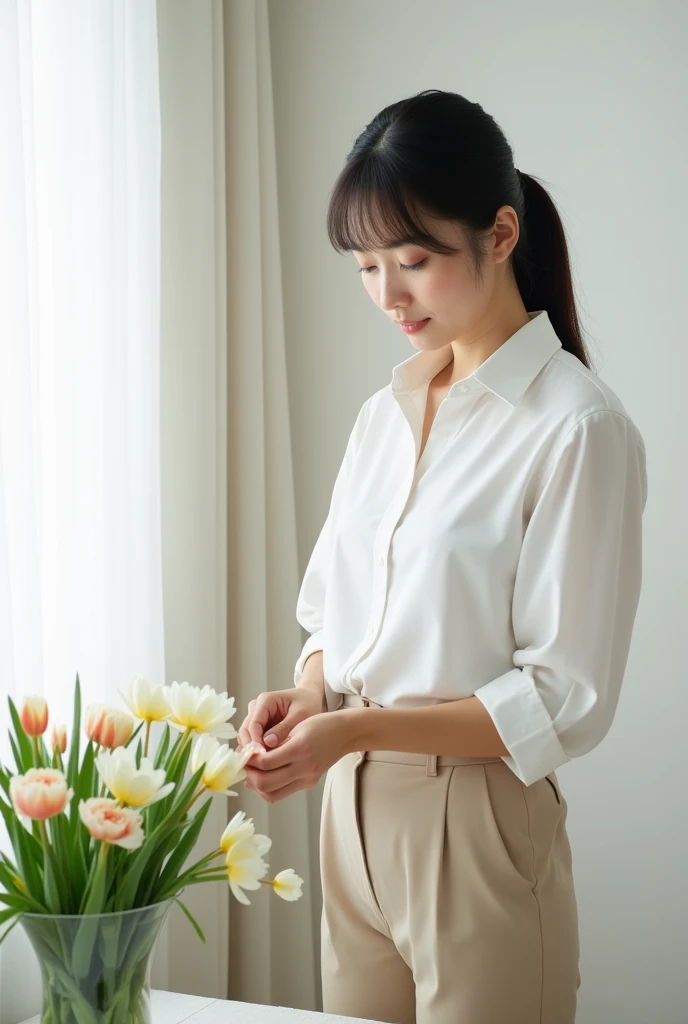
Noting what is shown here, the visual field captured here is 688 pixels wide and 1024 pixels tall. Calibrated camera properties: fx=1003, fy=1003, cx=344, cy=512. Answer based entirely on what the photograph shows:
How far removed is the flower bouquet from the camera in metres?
0.72

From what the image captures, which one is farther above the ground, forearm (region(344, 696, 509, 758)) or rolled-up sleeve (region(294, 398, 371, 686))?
rolled-up sleeve (region(294, 398, 371, 686))

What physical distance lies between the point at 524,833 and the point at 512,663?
20 centimetres

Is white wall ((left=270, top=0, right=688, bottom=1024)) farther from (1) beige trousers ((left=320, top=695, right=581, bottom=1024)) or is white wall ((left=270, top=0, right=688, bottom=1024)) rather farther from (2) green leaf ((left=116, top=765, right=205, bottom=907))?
(2) green leaf ((left=116, top=765, right=205, bottom=907))

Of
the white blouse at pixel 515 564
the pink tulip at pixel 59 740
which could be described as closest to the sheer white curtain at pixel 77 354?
the white blouse at pixel 515 564

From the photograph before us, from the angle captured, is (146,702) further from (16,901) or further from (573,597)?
(573,597)

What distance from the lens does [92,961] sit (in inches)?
29.3

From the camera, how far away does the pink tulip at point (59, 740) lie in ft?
2.66

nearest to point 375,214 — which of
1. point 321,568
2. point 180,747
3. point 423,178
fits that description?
point 423,178

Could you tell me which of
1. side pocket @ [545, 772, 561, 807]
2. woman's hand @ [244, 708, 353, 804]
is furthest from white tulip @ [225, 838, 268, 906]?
side pocket @ [545, 772, 561, 807]

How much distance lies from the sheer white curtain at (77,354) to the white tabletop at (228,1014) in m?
0.46

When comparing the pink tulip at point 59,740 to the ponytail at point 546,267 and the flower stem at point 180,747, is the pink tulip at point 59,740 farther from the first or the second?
the ponytail at point 546,267

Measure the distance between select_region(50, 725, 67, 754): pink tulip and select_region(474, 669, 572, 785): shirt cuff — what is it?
0.49 metres

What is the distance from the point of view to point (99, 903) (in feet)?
2.44

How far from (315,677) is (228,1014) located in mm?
438
